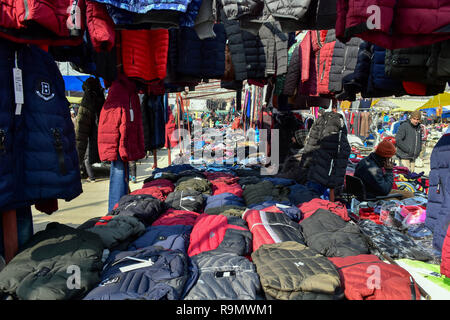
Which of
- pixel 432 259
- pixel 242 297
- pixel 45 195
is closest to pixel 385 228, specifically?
pixel 432 259

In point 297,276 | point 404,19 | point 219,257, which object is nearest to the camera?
point 297,276

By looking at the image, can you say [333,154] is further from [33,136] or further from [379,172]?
[33,136]

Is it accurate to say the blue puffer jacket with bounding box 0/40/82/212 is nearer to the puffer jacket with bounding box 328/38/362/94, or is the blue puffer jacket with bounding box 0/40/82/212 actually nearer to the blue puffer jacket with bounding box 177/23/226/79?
the blue puffer jacket with bounding box 177/23/226/79

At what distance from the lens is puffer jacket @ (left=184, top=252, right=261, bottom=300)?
1584 mm

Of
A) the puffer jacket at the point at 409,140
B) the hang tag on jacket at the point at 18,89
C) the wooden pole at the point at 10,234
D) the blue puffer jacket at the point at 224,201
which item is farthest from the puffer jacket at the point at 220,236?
the puffer jacket at the point at 409,140

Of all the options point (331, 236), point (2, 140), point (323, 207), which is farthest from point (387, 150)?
point (2, 140)

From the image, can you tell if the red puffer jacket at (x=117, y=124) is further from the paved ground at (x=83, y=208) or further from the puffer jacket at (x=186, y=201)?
the paved ground at (x=83, y=208)

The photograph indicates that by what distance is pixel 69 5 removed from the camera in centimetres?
156

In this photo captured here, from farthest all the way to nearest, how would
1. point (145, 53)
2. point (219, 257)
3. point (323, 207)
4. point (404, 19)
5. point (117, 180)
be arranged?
point (117, 180) → point (145, 53) → point (323, 207) → point (219, 257) → point (404, 19)

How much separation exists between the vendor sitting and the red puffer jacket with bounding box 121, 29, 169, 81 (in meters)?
3.16

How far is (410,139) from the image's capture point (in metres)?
6.97

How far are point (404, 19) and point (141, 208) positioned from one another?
2.50 m

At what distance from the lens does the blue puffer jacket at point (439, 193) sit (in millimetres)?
2145
